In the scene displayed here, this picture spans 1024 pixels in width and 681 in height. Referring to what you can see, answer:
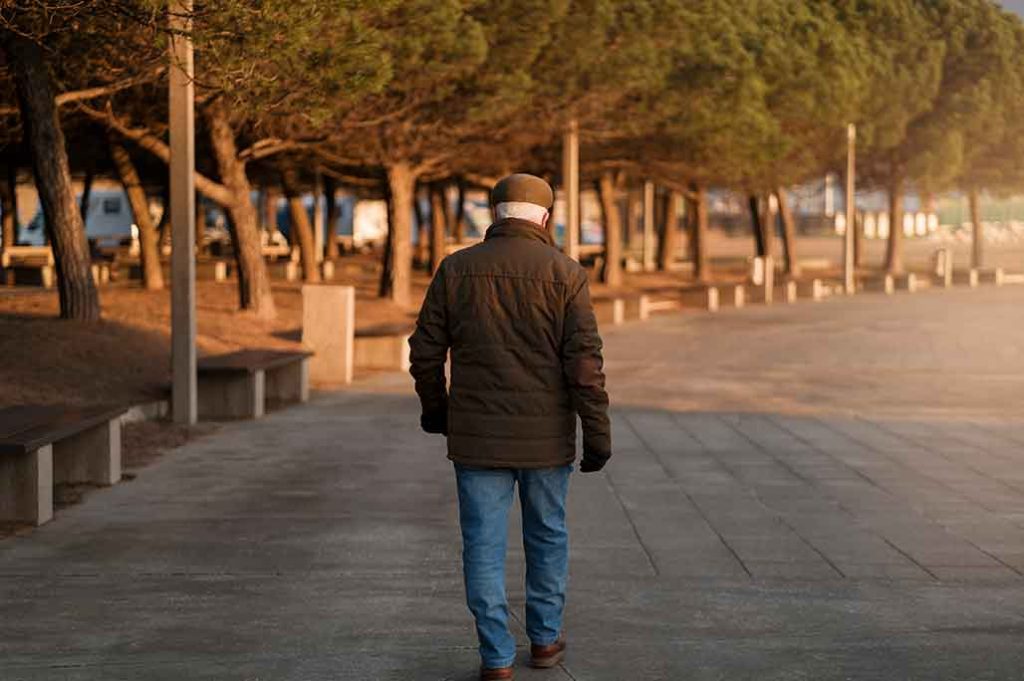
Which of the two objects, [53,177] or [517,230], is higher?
[53,177]

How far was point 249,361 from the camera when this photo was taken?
19.8 meters

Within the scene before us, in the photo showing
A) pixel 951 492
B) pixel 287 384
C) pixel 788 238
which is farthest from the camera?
pixel 788 238

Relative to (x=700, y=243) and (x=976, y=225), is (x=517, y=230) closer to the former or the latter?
(x=700, y=243)

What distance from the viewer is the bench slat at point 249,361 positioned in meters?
19.0

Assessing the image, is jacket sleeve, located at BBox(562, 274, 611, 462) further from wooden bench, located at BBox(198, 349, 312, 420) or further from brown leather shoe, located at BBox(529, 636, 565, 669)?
wooden bench, located at BBox(198, 349, 312, 420)

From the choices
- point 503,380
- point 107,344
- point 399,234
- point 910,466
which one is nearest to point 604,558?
point 503,380

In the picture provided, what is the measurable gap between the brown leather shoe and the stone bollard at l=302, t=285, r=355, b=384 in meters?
16.6

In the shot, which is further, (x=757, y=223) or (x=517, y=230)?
(x=757, y=223)

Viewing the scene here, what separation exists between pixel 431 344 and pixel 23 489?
507cm

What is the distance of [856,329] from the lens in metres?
37.5

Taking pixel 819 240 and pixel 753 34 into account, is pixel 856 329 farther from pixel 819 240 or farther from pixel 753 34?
pixel 819 240

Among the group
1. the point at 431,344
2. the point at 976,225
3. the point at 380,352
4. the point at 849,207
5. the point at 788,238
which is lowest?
the point at 380,352

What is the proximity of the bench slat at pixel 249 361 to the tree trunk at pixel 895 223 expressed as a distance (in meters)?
49.8

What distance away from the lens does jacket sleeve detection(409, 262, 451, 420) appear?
7574 mm
